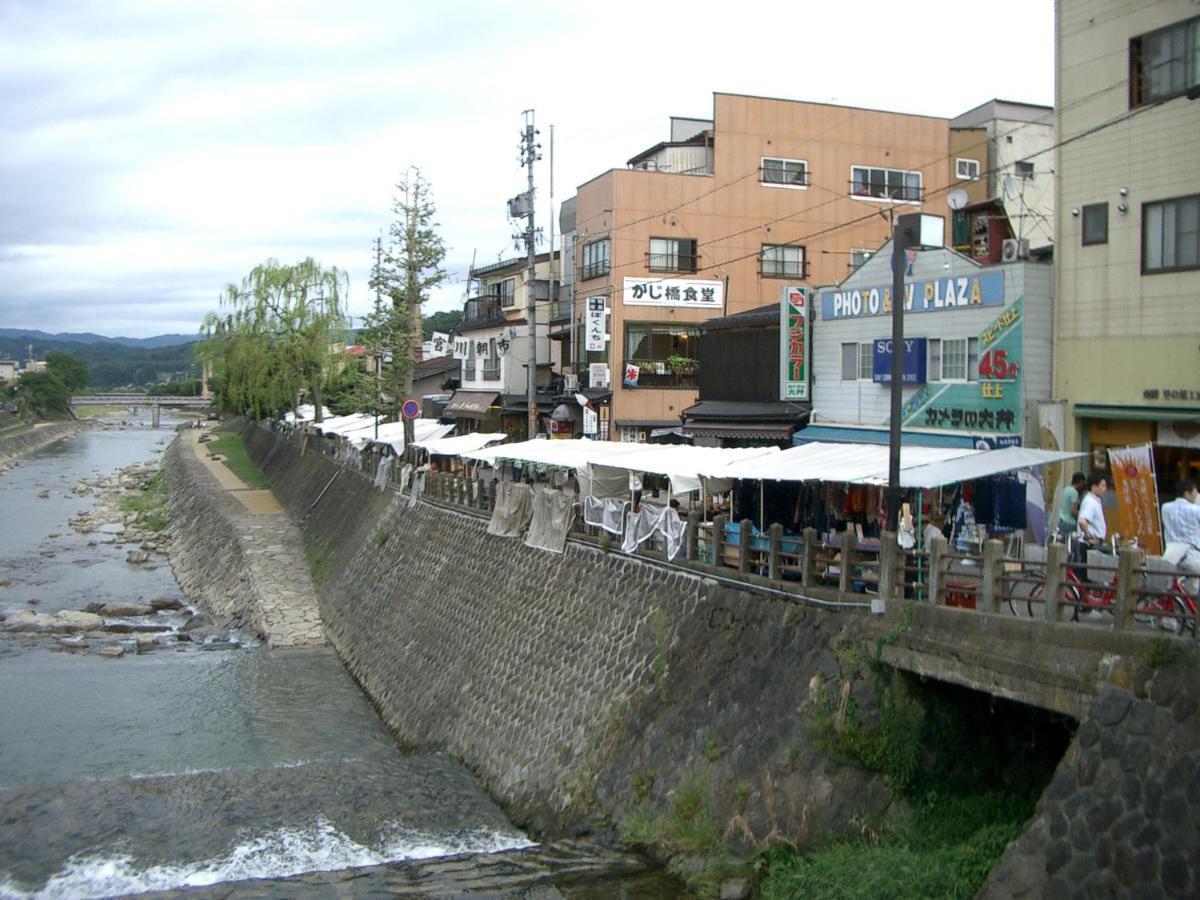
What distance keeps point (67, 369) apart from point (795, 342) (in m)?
150

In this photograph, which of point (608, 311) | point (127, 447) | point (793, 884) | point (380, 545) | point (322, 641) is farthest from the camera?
A: point (127, 447)

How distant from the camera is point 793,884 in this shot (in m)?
11.2

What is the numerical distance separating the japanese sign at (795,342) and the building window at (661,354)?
9.74 m

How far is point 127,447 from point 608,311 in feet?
323

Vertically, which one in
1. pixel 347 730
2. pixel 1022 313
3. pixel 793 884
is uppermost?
pixel 1022 313

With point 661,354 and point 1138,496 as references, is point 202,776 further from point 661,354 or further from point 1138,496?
point 661,354

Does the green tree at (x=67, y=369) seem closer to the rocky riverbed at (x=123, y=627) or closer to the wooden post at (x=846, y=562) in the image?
the rocky riverbed at (x=123, y=627)

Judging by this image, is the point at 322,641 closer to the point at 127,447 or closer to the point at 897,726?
the point at 897,726

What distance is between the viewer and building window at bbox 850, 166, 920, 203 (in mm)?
35562

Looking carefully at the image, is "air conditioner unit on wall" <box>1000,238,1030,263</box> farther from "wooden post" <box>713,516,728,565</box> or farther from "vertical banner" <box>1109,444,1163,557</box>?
"wooden post" <box>713,516,728,565</box>

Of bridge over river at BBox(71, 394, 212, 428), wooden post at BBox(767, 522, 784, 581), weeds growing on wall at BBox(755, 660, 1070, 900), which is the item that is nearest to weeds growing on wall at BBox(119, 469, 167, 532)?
wooden post at BBox(767, 522, 784, 581)

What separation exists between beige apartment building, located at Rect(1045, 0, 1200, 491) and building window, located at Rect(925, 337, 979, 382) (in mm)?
1704

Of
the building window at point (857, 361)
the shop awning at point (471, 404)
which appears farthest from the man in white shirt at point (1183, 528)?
the shop awning at point (471, 404)

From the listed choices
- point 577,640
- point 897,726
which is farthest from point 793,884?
point 577,640
